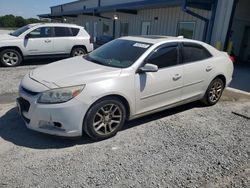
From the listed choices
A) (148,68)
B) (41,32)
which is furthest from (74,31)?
(148,68)

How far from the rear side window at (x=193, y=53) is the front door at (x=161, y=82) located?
23cm

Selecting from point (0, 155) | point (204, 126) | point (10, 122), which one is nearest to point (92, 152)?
point (0, 155)

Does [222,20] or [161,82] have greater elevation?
[222,20]

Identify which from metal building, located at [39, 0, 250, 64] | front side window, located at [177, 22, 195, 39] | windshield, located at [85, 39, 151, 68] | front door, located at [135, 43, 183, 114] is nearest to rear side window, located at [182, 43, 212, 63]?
front door, located at [135, 43, 183, 114]

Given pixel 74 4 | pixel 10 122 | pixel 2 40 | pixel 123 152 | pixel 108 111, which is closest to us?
pixel 123 152

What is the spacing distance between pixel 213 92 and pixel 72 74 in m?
3.33

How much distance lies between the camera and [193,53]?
190 inches

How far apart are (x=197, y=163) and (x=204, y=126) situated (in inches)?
51.9

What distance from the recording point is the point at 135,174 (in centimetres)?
297

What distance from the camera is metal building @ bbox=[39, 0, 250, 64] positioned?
33.6 feet

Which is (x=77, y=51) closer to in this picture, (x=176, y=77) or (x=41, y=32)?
(x=41, y=32)

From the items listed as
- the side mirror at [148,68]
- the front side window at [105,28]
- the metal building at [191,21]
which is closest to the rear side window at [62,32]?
the metal building at [191,21]

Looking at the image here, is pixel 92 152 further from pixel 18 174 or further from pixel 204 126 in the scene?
pixel 204 126

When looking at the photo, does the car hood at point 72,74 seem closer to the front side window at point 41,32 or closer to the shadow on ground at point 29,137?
the shadow on ground at point 29,137
